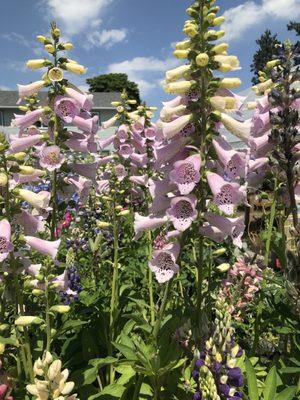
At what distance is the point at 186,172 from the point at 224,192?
0.24 m

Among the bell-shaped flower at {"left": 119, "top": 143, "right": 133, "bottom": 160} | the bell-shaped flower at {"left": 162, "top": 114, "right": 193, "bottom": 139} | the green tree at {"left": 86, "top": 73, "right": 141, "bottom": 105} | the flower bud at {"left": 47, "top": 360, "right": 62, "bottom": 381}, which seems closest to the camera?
the flower bud at {"left": 47, "top": 360, "right": 62, "bottom": 381}

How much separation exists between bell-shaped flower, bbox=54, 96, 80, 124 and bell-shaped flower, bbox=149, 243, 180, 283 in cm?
141

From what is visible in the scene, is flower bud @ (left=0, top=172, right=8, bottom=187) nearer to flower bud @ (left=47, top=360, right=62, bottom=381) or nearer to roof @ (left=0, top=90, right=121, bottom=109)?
flower bud @ (left=47, top=360, right=62, bottom=381)

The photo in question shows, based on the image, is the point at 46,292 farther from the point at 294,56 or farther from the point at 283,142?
the point at 294,56

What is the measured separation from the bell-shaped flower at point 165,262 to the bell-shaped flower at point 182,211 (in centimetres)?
16

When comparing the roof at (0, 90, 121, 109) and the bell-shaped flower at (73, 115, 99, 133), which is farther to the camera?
the roof at (0, 90, 121, 109)

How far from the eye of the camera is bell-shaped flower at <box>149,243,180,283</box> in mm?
2615

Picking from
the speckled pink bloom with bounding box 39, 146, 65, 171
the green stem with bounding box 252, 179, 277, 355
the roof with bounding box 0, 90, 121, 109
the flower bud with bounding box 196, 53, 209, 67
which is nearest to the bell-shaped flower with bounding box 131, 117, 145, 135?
the speckled pink bloom with bounding box 39, 146, 65, 171

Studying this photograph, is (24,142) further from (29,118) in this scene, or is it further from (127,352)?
(127,352)

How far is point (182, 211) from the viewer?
263cm

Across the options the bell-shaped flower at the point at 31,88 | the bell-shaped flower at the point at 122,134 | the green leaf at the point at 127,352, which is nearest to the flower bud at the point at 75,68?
the bell-shaped flower at the point at 31,88

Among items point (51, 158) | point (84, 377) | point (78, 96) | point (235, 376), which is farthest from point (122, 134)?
point (235, 376)

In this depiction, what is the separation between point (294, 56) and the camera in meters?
3.39

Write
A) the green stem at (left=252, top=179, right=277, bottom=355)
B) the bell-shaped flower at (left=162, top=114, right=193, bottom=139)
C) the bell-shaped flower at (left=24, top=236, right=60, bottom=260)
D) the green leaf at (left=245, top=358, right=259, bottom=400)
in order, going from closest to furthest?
1. the green leaf at (left=245, top=358, right=259, bottom=400)
2. the bell-shaped flower at (left=162, top=114, right=193, bottom=139)
3. the bell-shaped flower at (left=24, top=236, right=60, bottom=260)
4. the green stem at (left=252, top=179, right=277, bottom=355)
